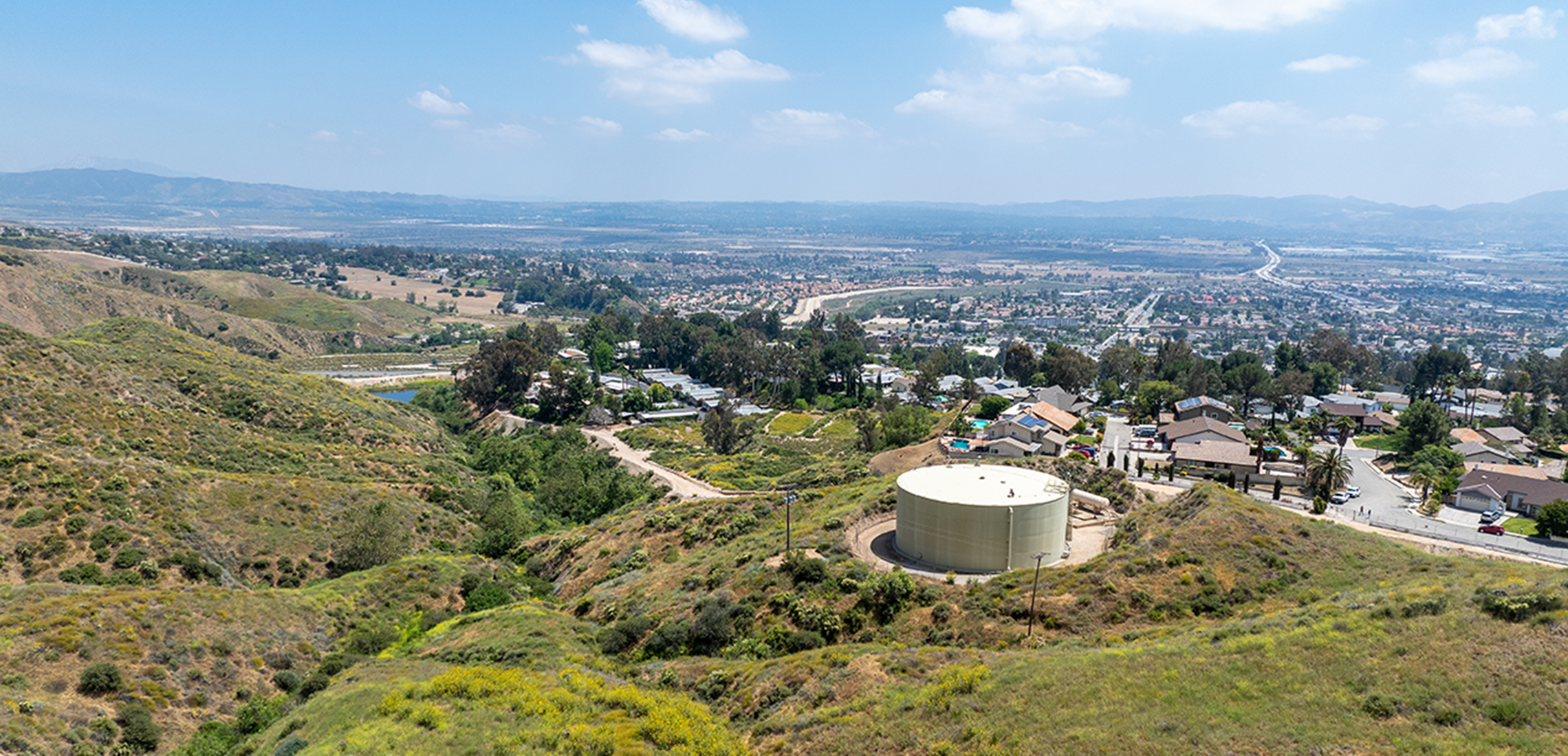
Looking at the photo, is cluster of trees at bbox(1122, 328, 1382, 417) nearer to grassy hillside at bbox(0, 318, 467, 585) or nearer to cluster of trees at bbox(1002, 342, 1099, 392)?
cluster of trees at bbox(1002, 342, 1099, 392)

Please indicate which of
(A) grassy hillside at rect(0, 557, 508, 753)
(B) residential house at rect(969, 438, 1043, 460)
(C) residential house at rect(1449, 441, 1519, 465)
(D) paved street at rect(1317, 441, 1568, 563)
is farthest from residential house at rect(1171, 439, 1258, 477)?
(A) grassy hillside at rect(0, 557, 508, 753)

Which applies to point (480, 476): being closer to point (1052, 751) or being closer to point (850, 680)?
point (850, 680)

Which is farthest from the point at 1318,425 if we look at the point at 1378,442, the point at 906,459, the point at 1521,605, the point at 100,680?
the point at 100,680

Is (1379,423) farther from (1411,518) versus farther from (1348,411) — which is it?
(1411,518)

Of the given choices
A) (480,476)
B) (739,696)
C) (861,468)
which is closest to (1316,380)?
(861,468)

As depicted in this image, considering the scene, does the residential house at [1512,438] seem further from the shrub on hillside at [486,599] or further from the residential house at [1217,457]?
the shrub on hillside at [486,599]

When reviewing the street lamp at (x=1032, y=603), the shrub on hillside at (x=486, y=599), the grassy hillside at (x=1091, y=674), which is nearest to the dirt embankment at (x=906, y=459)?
the street lamp at (x=1032, y=603)

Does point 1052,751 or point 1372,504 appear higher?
point 1052,751
